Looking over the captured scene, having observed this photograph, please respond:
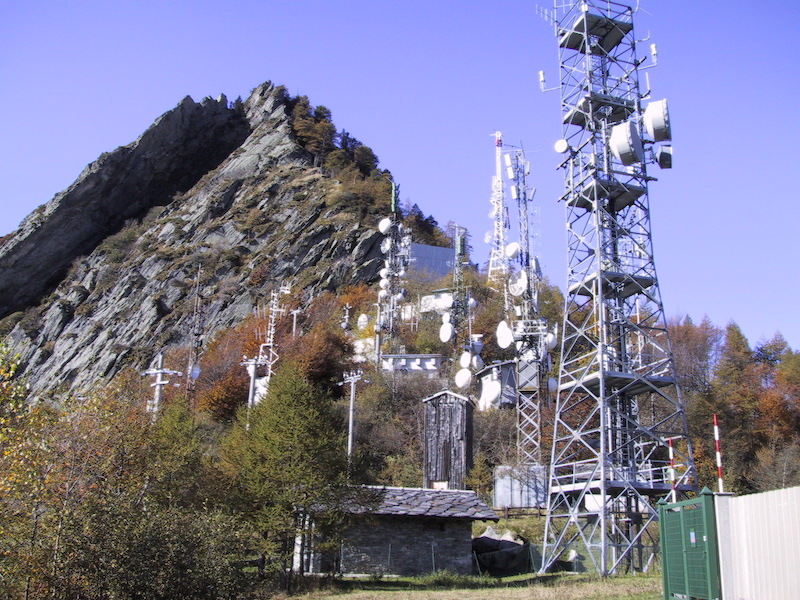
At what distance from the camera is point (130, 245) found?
277 feet

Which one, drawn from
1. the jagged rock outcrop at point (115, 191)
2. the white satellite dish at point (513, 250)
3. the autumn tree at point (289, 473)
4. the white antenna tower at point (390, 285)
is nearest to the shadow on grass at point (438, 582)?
the autumn tree at point (289, 473)

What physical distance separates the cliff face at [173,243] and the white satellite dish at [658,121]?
45.9 metres

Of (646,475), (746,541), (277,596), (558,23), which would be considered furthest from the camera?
(558,23)

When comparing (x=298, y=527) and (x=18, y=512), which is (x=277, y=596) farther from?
(x=18, y=512)

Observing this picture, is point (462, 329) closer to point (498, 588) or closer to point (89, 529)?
point (498, 588)

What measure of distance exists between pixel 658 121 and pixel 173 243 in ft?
213

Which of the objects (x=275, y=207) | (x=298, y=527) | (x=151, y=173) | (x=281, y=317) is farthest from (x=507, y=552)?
(x=151, y=173)

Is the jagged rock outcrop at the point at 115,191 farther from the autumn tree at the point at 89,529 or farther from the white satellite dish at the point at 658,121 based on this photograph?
the white satellite dish at the point at 658,121

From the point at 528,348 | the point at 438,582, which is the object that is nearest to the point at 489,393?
the point at 528,348

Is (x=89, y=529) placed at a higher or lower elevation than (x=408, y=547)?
higher

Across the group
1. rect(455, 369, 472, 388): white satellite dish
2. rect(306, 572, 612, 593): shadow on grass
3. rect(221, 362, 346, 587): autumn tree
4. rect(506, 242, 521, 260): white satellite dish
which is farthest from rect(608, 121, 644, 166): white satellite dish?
rect(455, 369, 472, 388): white satellite dish

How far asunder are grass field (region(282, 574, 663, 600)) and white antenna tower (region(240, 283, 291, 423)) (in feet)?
28.4

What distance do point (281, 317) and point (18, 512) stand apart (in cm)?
4700

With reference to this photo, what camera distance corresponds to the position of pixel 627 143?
960 inches
